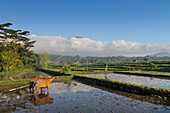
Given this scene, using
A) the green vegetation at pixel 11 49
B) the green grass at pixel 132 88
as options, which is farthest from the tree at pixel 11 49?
the green grass at pixel 132 88

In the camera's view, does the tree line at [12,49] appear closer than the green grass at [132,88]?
No

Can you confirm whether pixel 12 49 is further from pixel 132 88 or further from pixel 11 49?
pixel 132 88

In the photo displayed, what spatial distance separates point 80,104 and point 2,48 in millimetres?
57538

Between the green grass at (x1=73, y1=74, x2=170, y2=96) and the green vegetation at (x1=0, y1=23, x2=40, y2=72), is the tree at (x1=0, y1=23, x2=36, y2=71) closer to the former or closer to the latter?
the green vegetation at (x1=0, y1=23, x2=40, y2=72)

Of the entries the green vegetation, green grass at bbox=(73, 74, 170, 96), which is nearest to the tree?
the green vegetation

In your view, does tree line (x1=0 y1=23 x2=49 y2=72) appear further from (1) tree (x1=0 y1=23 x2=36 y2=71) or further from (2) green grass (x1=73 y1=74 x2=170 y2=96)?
(2) green grass (x1=73 y1=74 x2=170 y2=96)

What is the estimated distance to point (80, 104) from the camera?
1338cm

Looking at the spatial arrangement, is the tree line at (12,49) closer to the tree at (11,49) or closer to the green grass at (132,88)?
the tree at (11,49)

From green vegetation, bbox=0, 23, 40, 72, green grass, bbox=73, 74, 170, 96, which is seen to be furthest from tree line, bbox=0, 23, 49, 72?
green grass, bbox=73, 74, 170, 96

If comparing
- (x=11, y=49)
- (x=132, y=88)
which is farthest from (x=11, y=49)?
(x=132, y=88)

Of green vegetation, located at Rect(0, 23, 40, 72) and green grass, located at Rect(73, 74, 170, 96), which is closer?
green grass, located at Rect(73, 74, 170, 96)

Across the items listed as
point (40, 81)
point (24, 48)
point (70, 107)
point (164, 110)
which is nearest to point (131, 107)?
point (164, 110)

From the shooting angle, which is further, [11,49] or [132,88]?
[11,49]

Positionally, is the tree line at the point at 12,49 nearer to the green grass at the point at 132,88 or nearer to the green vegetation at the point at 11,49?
the green vegetation at the point at 11,49
